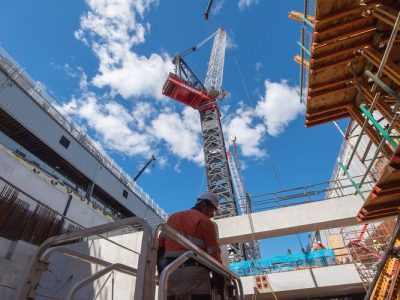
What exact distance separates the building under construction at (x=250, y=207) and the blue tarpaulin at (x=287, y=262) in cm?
5

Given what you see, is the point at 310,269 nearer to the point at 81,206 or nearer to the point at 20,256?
the point at 20,256

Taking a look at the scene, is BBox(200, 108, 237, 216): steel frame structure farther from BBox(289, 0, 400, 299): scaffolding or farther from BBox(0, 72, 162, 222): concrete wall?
BBox(289, 0, 400, 299): scaffolding

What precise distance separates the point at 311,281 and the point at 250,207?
4178mm

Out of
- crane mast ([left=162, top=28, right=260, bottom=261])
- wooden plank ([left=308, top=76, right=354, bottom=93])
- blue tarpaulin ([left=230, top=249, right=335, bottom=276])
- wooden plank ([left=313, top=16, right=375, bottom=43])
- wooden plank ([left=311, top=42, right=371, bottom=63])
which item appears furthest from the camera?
crane mast ([left=162, top=28, right=260, bottom=261])

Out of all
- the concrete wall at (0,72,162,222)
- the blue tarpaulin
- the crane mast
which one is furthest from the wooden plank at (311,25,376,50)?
the crane mast

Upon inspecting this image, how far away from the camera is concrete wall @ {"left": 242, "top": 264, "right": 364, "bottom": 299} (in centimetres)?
1046

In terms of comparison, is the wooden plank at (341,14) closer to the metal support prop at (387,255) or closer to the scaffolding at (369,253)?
the metal support prop at (387,255)

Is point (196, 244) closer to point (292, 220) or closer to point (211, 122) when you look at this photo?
point (292, 220)

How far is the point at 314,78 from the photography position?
5.33 meters

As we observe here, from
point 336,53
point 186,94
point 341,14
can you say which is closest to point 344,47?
point 336,53

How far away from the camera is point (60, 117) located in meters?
18.9

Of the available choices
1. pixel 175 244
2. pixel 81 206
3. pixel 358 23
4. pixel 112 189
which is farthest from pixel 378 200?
pixel 112 189

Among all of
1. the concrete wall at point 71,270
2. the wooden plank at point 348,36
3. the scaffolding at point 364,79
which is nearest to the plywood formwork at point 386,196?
the scaffolding at point 364,79

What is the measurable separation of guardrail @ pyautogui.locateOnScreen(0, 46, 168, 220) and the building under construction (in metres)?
0.09
